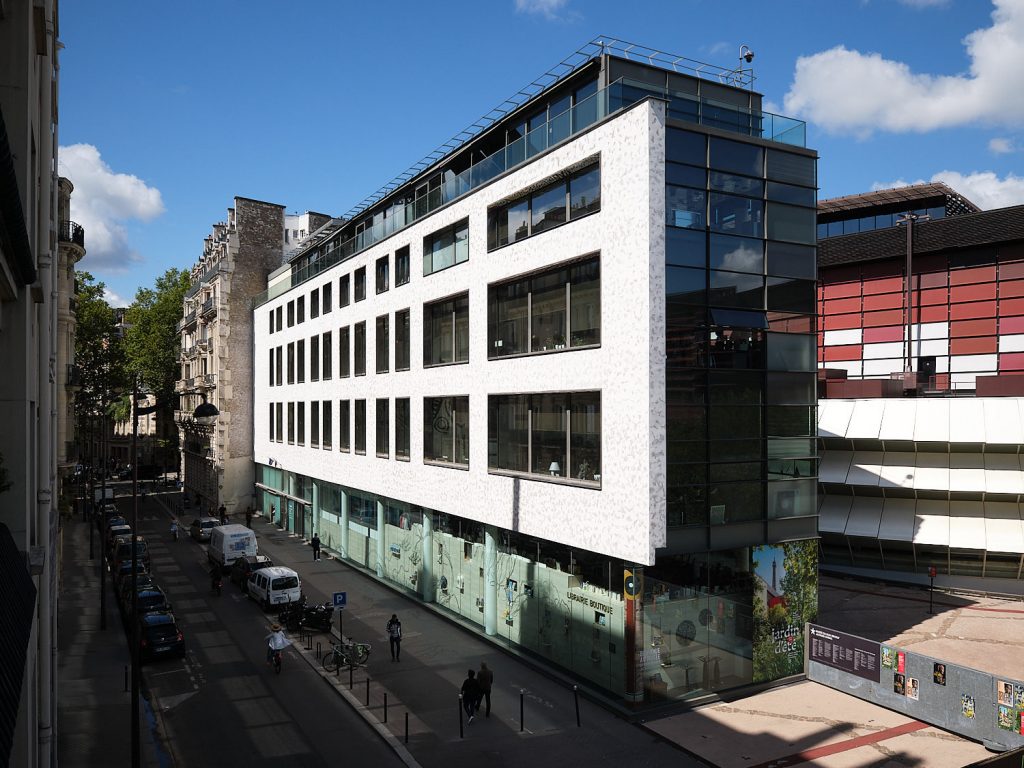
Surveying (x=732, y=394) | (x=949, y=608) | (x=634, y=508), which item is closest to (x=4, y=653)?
(x=634, y=508)

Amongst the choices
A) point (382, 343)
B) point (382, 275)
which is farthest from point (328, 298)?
point (382, 343)

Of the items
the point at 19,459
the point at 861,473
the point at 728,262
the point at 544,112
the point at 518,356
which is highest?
the point at 544,112

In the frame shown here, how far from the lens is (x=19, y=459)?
405 inches

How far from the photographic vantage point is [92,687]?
2247 cm

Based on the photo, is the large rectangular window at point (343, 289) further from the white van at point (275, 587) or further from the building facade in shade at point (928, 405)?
the building facade in shade at point (928, 405)

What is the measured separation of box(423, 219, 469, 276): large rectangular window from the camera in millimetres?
27531

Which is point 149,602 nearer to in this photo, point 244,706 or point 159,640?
point 159,640

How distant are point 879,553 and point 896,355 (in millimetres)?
16280

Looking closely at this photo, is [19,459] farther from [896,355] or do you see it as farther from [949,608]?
[896,355]

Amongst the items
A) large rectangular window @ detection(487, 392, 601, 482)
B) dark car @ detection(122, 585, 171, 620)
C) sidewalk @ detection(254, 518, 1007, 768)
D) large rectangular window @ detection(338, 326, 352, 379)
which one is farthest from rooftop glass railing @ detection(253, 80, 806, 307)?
dark car @ detection(122, 585, 171, 620)

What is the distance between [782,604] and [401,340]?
1856 centimetres

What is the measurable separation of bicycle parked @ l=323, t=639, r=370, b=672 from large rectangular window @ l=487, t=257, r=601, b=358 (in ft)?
34.1

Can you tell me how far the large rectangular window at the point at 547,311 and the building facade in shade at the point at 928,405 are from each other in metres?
22.5

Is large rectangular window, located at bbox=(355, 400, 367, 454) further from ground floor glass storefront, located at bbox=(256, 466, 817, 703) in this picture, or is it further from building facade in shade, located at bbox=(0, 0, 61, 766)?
building facade in shade, located at bbox=(0, 0, 61, 766)
